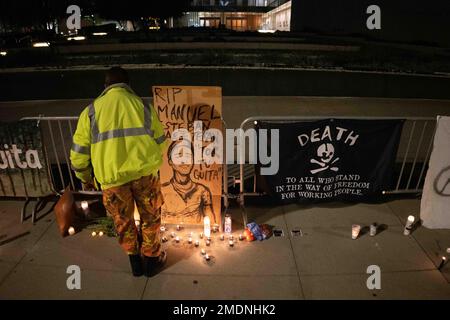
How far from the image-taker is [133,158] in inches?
125

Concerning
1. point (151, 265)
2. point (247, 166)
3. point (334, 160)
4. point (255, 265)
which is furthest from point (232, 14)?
point (151, 265)

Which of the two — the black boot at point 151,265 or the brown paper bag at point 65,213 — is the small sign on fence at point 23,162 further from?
the black boot at point 151,265

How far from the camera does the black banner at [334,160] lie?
4.62m

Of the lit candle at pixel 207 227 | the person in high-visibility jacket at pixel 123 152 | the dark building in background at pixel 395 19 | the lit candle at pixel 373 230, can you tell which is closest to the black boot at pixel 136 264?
the person in high-visibility jacket at pixel 123 152

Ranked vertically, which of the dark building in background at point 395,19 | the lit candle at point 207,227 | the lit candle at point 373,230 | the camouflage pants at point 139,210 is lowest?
the lit candle at point 373,230

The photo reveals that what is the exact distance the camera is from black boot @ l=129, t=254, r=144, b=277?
11.9ft

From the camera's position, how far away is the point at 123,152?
315 centimetres

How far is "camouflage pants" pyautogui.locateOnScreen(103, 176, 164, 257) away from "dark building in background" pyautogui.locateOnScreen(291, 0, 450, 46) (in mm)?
16715

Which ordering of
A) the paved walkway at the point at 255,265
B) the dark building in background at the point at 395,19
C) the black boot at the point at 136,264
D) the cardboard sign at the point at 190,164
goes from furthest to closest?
1. the dark building in background at the point at 395,19
2. the cardboard sign at the point at 190,164
3. the black boot at the point at 136,264
4. the paved walkway at the point at 255,265

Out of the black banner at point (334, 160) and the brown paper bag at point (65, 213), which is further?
the black banner at point (334, 160)

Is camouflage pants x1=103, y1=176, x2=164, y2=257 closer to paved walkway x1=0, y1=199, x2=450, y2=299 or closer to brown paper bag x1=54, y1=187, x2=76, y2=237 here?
paved walkway x1=0, y1=199, x2=450, y2=299

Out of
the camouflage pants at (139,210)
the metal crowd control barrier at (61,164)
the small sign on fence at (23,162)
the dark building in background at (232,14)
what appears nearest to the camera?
the camouflage pants at (139,210)

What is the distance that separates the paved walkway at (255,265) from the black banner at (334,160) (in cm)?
36
